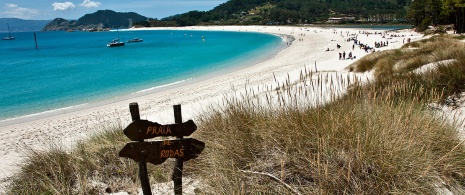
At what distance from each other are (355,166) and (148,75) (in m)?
26.8

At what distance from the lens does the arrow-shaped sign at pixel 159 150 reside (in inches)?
129

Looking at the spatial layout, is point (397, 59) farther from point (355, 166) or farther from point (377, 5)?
point (377, 5)

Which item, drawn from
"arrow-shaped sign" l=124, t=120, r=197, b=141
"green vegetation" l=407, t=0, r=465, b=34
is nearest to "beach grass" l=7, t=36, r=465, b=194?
"arrow-shaped sign" l=124, t=120, r=197, b=141

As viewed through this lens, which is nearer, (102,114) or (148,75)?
(102,114)

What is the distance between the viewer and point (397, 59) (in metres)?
13.1

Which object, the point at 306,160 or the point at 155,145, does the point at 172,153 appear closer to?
the point at 155,145

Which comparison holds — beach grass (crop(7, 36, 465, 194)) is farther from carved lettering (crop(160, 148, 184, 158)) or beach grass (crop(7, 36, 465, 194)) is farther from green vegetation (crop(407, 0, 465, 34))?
green vegetation (crop(407, 0, 465, 34))

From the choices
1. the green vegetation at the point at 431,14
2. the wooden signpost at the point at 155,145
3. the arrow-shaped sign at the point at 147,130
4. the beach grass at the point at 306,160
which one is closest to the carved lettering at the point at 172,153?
the wooden signpost at the point at 155,145

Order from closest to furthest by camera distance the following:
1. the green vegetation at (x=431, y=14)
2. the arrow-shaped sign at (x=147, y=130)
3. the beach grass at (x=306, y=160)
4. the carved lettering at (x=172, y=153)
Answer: the beach grass at (x=306, y=160) < the arrow-shaped sign at (x=147, y=130) < the carved lettering at (x=172, y=153) < the green vegetation at (x=431, y=14)

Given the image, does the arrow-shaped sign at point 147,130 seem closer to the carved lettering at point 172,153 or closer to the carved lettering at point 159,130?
the carved lettering at point 159,130

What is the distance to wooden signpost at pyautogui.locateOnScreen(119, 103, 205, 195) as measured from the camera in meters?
3.25

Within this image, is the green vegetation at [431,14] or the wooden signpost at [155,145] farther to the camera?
the green vegetation at [431,14]

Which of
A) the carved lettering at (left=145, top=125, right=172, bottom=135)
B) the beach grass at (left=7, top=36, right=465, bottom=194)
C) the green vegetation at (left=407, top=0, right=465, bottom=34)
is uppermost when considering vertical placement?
the green vegetation at (left=407, top=0, right=465, bottom=34)

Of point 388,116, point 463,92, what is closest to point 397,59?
point 463,92
